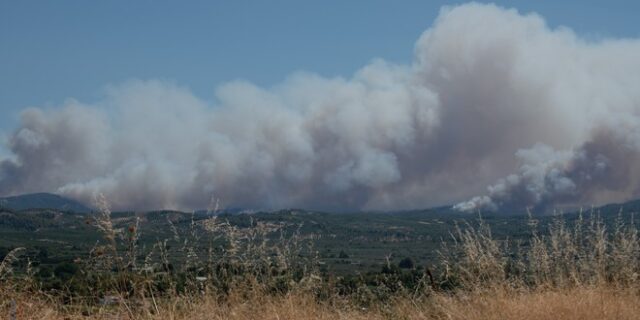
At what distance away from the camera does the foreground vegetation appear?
11.3 m

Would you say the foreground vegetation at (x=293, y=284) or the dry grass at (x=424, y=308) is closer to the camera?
the dry grass at (x=424, y=308)

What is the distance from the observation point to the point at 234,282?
41.0 ft

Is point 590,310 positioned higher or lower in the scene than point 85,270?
lower

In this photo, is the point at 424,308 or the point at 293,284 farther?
the point at 424,308

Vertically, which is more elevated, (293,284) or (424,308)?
(293,284)

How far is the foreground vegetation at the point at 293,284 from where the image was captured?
11.3 metres

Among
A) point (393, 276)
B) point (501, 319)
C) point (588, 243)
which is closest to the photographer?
point (501, 319)

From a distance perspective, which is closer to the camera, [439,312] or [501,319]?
[501,319]

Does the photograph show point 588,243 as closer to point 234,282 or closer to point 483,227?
point 483,227

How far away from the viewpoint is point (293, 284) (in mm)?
12102

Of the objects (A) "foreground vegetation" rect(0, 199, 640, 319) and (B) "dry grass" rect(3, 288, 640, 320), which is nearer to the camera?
(B) "dry grass" rect(3, 288, 640, 320)

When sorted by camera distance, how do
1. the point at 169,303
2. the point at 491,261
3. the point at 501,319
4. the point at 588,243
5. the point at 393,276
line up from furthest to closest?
the point at 393,276 → the point at 588,243 → the point at 491,261 → the point at 169,303 → the point at 501,319

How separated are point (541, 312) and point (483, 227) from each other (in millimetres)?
3861

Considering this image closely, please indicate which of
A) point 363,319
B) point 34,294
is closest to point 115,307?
point 34,294
